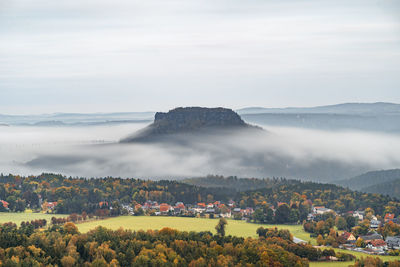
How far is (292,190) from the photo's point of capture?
137m

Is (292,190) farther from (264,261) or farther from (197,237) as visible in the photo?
(264,261)

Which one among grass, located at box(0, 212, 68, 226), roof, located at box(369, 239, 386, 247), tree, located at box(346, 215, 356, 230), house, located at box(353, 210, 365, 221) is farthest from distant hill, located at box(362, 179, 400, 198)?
grass, located at box(0, 212, 68, 226)

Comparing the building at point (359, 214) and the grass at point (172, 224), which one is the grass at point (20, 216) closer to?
the grass at point (172, 224)

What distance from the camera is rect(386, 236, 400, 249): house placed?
258 feet

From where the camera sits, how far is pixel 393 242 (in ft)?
262

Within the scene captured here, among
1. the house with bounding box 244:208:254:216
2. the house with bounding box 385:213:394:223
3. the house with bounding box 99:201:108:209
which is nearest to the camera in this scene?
the house with bounding box 385:213:394:223

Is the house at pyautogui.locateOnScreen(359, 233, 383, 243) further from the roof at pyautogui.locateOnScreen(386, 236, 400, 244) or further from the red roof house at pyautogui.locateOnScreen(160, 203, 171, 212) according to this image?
the red roof house at pyautogui.locateOnScreen(160, 203, 171, 212)

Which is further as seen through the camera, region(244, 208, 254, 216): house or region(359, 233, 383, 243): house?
region(244, 208, 254, 216): house

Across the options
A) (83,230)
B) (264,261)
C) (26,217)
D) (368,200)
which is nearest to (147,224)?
(83,230)

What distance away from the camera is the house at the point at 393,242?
7875cm

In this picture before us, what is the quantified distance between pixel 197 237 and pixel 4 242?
2135 cm

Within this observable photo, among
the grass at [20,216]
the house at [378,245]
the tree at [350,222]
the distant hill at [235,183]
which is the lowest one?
the house at [378,245]

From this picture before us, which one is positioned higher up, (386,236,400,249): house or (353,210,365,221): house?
(353,210,365,221): house

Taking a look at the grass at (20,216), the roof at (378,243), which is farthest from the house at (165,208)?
the roof at (378,243)
